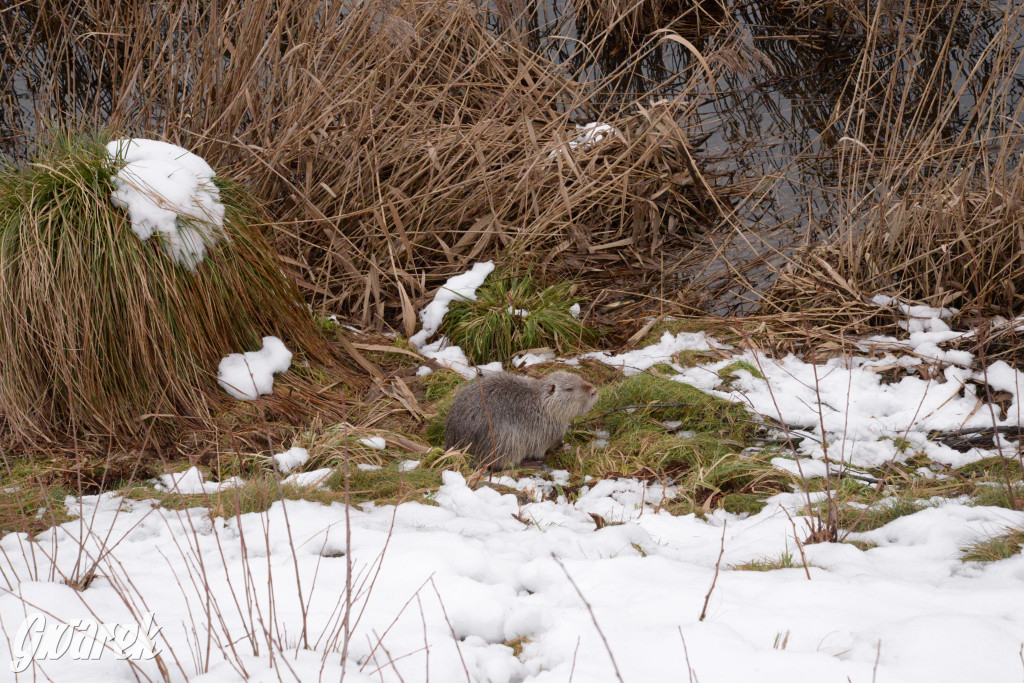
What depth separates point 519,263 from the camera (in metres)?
5.02

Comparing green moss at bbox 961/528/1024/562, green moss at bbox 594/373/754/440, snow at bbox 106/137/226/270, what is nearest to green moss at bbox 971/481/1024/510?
green moss at bbox 961/528/1024/562

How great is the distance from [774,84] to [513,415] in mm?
5256

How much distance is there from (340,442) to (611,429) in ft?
4.17

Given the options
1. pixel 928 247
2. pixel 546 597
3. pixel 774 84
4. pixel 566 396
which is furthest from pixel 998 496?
pixel 774 84

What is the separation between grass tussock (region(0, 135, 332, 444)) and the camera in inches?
133

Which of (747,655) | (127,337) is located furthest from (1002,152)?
(127,337)

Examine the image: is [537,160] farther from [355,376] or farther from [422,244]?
[355,376]

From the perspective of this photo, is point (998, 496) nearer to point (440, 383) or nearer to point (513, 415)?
point (513, 415)

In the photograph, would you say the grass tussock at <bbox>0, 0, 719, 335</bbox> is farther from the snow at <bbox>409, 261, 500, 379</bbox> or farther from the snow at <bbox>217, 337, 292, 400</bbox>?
the snow at <bbox>217, 337, 292, 400</bbox>

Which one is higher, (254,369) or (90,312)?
(90,312)

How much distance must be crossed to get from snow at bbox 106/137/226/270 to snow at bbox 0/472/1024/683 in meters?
1.26

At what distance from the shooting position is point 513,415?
3.46 meters

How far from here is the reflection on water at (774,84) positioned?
203 inches

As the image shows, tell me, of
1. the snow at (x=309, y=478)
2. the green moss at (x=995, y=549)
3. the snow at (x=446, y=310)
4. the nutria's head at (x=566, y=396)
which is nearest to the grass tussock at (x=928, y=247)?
A: the nutria's head at (x=566, y=396)
